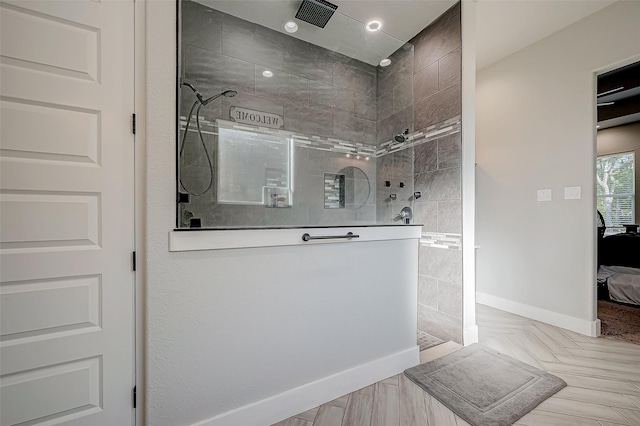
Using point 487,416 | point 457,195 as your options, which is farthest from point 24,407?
point 457,195

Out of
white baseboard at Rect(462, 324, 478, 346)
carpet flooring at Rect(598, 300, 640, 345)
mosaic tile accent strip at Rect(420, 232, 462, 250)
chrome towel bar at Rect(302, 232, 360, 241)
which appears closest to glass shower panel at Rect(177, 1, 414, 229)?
chrome towel bar at Rect(302, 232, 360, 241)

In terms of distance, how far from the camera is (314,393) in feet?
4.97

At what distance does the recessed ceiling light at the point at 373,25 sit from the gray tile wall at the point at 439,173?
54 cm

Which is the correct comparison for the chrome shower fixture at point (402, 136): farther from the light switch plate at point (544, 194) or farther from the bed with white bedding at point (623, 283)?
the bed with white bedding at point (623, 283)

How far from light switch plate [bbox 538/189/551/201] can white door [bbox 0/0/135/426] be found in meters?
3.60

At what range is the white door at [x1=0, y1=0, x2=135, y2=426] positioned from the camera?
1008 mm

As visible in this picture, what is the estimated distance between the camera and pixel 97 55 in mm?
1122

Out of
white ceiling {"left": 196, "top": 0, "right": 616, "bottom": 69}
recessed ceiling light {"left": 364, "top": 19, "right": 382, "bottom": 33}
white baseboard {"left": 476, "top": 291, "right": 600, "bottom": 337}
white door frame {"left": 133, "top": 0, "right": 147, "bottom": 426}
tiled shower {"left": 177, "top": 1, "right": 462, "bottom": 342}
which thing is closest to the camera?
white door frame {"left": 133, "top": 0, "right": 147, "bottom": 426}

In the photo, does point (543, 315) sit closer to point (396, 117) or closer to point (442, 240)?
point (442, 240)

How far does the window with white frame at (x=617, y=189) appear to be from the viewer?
514cm

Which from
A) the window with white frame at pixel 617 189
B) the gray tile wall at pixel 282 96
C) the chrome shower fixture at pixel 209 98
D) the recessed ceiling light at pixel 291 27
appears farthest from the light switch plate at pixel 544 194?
the window with white frame at pixel 617 189

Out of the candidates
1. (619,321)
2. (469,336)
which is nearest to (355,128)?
(469,336)

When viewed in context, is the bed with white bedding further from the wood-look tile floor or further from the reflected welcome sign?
the reflected welcome sign

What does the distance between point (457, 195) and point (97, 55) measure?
2.57 m
